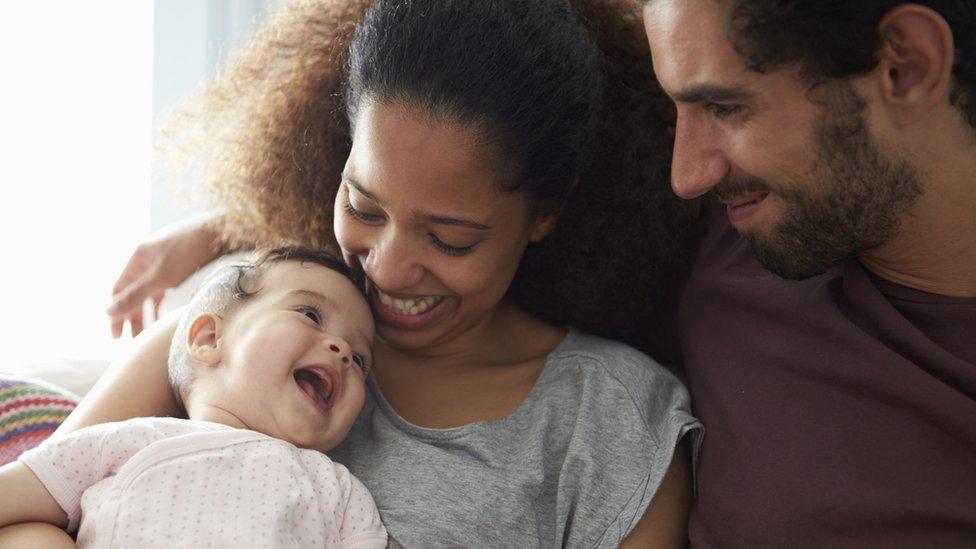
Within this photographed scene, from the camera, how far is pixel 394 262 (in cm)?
163

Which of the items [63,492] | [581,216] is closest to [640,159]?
[581,216]

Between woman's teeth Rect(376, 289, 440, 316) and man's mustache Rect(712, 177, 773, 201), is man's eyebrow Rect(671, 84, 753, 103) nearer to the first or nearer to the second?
man's mustache Rect(712, 177, 773, 201)

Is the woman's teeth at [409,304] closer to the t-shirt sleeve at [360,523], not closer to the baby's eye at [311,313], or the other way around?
the baby's eye at [311,313]

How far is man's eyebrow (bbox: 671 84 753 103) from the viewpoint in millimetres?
1492

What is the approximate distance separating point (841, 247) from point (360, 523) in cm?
75

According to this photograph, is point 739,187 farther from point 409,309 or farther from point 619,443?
point 409,309

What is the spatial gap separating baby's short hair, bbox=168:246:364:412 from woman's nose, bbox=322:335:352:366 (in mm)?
150

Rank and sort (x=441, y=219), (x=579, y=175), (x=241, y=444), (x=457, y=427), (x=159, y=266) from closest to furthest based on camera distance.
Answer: (x=241, y=444), (x=441, y=219), (x=457, y=427), (x=579, y=175), (x=159, y=266)

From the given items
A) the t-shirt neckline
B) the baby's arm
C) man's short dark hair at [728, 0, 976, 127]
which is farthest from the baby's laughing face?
man's short dark hair at [728, 0, 976, 127]

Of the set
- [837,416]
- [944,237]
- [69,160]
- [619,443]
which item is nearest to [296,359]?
[619,443]

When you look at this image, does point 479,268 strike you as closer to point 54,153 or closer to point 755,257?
point 755,257

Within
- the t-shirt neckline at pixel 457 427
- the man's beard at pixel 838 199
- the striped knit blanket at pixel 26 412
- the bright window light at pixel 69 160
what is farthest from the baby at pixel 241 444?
the bright window light at pixel 69 160

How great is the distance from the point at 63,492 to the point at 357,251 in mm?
537

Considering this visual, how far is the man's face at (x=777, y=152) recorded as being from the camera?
148cm
